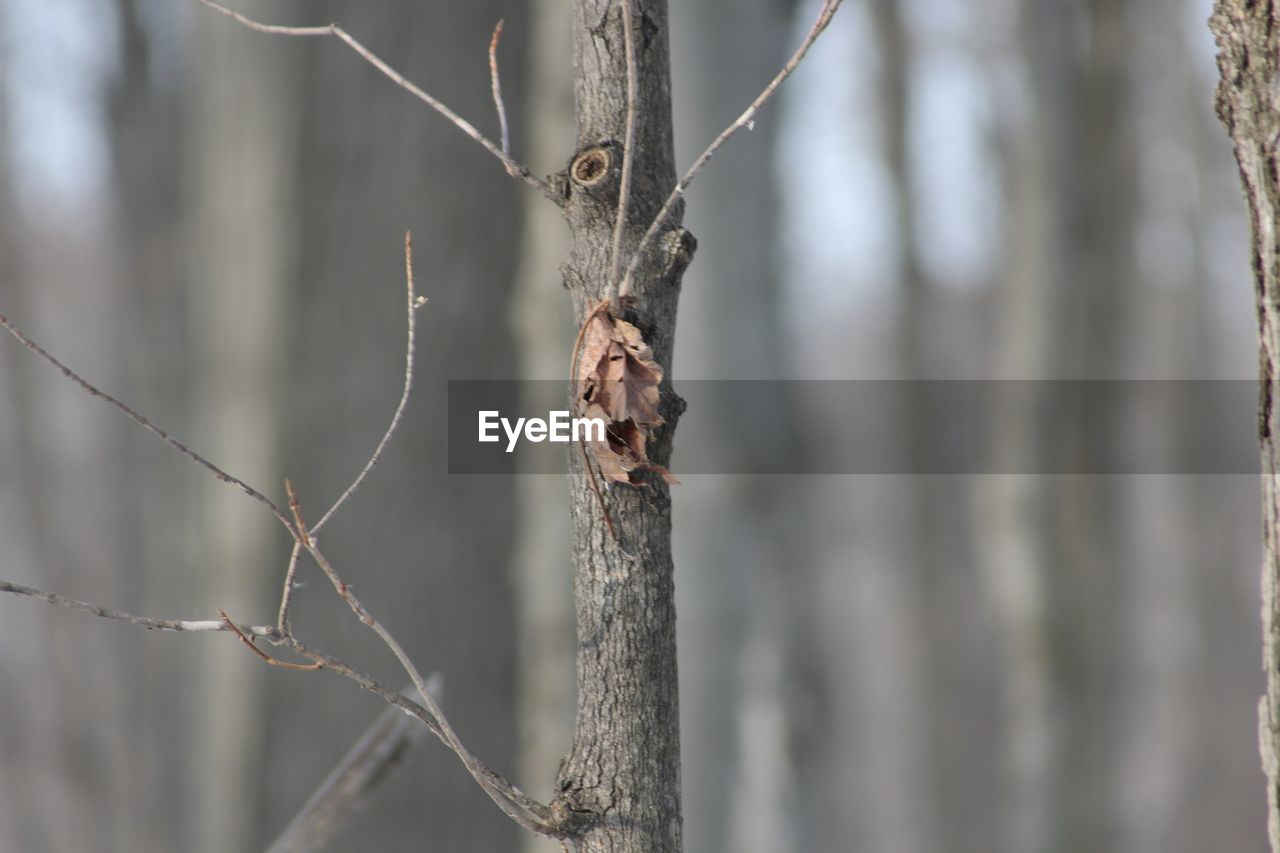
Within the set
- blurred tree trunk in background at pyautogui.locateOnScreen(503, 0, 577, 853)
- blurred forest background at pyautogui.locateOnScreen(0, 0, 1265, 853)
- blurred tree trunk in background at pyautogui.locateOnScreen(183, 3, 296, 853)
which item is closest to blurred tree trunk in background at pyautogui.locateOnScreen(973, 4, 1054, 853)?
blurred forest background at pyautogui.locateOnScreen(0, 0, 1265, 853)

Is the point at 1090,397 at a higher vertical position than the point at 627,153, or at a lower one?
higher

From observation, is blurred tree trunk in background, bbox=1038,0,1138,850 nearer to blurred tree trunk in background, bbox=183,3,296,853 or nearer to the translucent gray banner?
the translucent gray banner

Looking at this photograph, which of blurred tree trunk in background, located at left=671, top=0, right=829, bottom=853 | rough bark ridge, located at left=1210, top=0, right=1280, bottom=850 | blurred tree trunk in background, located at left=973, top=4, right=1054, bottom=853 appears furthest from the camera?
blurred tree trunk in background, located at left=973, top=4, right=1054, bottom=853

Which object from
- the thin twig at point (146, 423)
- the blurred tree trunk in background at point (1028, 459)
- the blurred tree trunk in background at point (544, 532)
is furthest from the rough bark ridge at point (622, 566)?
the blurred tree trunk in background at point (1028, 459)

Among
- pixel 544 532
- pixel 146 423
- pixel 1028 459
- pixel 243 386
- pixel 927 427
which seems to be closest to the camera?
pixel 146 423

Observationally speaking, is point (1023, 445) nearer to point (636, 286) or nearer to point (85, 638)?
point (636, 286)

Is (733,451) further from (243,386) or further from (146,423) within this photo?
(146,423)

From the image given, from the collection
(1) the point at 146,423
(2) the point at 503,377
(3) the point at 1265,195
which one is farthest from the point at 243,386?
(3) the point at 1265,195
